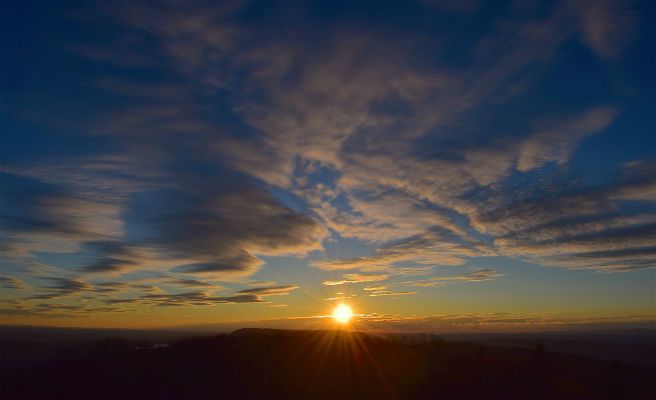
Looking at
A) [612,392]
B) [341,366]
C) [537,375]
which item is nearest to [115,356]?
[341,366]

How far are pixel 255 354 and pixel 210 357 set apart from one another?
276cm

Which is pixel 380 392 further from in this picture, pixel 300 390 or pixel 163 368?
pixel 163 368

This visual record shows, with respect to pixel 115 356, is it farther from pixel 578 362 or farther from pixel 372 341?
pixel 578 362

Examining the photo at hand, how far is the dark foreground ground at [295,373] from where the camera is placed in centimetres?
1970

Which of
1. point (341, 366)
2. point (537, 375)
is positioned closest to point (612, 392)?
point (537, 375)

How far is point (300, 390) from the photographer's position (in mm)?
21531

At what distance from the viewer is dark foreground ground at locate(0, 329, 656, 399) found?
1970 cm

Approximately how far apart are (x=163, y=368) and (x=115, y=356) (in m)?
4.25

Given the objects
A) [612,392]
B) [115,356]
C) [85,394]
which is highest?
[115,356]

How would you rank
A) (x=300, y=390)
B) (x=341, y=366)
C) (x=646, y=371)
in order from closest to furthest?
(x=300, y=390) < (x=341, y=366) < (x=646, y=371)

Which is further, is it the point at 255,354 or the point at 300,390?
the point at 255,354

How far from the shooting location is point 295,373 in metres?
23.5

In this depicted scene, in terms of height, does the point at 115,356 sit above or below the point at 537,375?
above

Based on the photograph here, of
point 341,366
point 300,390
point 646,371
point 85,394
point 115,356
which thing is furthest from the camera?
point 646,371
